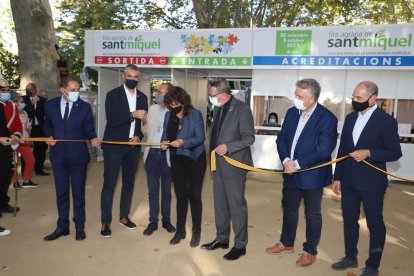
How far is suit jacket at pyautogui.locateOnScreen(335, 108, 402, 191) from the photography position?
11.3 feet

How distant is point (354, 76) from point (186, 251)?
19.8 ft

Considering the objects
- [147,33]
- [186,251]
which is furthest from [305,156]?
[147,33]

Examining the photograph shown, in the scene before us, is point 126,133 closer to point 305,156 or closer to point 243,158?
point 243,158

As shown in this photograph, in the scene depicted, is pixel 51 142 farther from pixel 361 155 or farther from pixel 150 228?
pixel 361 155

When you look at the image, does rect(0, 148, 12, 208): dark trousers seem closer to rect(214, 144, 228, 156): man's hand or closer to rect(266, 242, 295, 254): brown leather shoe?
rect(214, 144, 228, 156): man's hand

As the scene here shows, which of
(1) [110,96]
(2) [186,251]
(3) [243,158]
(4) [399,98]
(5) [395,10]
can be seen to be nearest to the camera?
(3) [243,158]

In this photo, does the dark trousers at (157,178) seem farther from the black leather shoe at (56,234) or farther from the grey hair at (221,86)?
the grey hair at (221,86)

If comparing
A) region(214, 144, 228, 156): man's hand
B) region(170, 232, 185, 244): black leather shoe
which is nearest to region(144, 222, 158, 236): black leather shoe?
region(170, 232, 185, 244): black leather shoe

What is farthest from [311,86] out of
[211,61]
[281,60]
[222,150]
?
[211,61]

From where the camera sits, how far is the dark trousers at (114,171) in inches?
181

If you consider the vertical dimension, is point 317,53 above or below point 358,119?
above

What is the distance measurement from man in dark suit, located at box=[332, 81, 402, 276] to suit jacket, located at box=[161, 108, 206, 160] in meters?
1.50

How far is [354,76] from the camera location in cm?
839

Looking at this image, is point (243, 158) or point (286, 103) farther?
point (286, 103)
